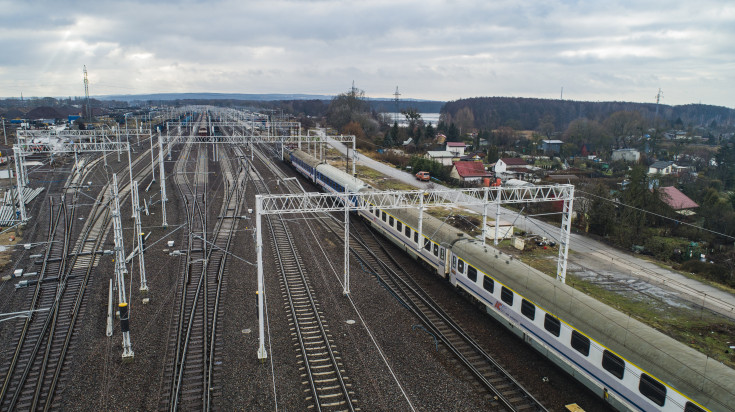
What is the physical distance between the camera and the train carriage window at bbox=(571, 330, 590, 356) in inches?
553

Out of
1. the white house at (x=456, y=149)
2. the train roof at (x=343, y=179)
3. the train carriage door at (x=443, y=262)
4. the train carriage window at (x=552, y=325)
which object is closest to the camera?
the train carriage window at (x=552, y=325)

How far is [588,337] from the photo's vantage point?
13.9 meters

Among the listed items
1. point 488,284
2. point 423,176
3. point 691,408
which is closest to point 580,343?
point 691,408

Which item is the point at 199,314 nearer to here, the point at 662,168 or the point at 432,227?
the point at 432,227

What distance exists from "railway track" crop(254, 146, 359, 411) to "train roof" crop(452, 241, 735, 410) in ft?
24.1

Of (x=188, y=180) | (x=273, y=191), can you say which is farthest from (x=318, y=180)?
(x=188, y=180)

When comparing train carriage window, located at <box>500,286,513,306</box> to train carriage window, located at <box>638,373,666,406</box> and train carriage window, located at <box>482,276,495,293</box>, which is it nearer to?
train carriage window, located at <box>482,276,495,293</box>

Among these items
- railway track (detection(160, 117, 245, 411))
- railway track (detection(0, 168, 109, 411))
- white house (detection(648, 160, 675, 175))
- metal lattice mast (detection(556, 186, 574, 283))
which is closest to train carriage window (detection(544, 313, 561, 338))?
metal lattice mast (detection(556, 186, 574, 283))

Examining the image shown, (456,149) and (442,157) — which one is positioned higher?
Answer: (456,149)

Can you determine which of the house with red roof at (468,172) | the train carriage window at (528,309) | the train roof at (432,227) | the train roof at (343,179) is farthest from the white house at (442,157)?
the train carriage window at (528,309)

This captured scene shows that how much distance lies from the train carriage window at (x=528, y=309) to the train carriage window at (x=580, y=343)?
196 cm

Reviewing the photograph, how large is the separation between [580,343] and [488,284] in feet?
16.8

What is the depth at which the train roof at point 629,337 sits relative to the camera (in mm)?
10867

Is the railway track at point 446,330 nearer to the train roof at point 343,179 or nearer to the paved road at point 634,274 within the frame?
the train roof at point 343,179
